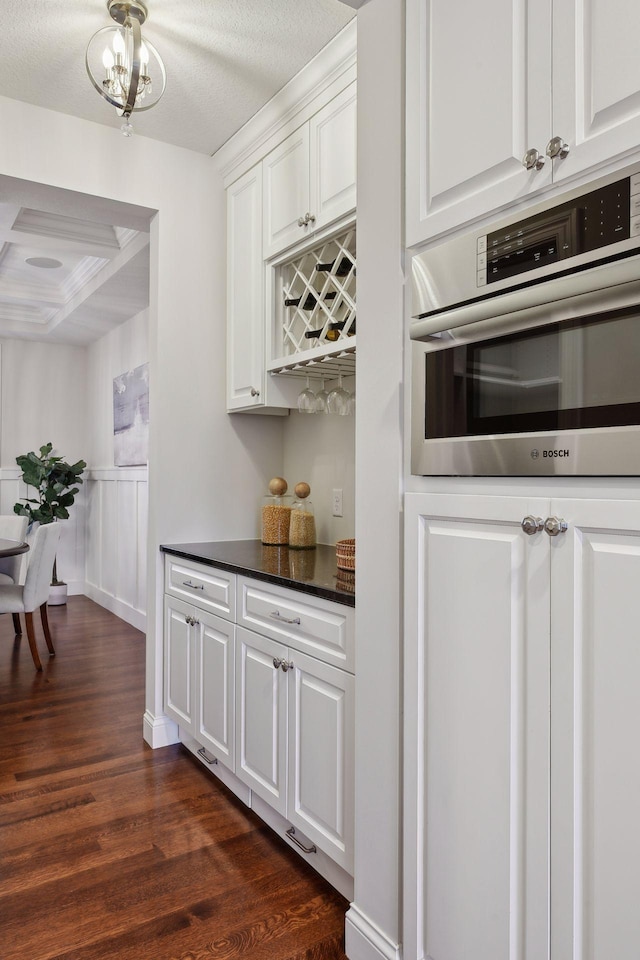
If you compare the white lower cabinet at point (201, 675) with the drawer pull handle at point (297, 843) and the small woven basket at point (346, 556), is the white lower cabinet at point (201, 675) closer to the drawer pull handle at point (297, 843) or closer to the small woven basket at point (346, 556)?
the drawer pull handle at point (297, 843)

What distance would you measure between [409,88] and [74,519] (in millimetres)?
5867

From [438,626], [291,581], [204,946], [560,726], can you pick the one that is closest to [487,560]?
[438,626]

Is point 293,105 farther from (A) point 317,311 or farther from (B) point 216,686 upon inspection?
(B) point 216,686

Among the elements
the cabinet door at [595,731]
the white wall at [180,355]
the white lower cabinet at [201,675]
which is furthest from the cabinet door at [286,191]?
the cabinet door at [595,731]

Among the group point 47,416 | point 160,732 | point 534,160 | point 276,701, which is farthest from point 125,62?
point 47,416

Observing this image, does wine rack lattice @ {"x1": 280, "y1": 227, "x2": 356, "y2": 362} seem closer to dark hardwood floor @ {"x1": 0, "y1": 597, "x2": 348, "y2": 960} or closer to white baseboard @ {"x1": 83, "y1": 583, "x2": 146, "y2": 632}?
dark hardwood floor @ {"x1": 0, "y1": 597, "x2": 348, "y2": 960}

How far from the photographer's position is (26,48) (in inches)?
88.0

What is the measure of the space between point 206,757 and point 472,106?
7.78 feet

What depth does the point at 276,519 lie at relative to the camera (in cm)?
296

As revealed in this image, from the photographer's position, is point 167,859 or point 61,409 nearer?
point 167,859

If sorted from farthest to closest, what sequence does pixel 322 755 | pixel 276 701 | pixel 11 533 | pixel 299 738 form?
pixel 11 533 < pixel 276 701 < pixel 299 738 < pixel 322 755

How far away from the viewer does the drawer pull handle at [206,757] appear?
2.54m

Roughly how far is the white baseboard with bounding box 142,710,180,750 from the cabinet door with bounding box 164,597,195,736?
52 millimetres

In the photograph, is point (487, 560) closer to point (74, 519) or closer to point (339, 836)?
point (339, 836)
